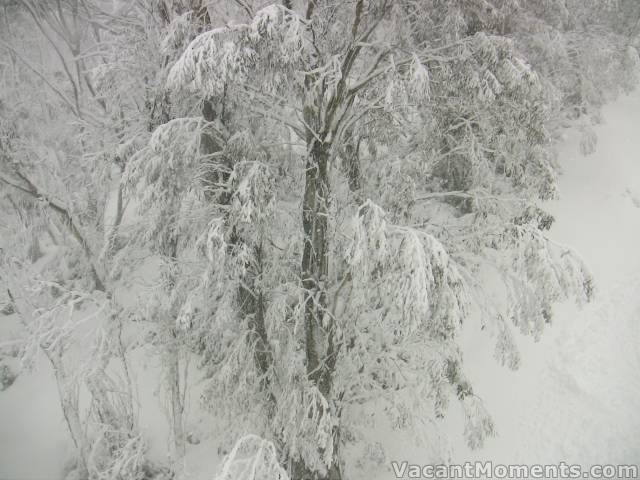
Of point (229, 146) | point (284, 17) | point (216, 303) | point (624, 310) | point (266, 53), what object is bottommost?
point (624, 310)

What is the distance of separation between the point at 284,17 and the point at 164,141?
1.85 m

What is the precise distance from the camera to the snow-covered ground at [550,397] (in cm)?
770

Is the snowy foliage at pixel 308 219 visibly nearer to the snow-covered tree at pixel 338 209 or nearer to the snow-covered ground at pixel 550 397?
the snow-covered tree at pixel 338 209

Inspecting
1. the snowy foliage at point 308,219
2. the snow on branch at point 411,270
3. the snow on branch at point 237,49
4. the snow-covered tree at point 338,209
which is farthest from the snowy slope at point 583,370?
the snow on branch at point 237,49

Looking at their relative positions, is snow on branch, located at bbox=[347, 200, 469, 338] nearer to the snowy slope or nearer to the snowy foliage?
the snowy foliage

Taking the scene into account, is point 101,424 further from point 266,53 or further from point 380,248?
point 266,53

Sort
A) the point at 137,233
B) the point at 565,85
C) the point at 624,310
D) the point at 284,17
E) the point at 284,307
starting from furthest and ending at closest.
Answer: the point at 565,85, the point at 624,310, the point at 137,233, the point at 284,307, the point at 284,17

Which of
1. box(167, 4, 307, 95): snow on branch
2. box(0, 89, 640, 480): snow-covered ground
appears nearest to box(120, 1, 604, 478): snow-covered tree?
box(167, 4, 307, 95): snow on branch

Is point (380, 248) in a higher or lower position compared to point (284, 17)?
lower

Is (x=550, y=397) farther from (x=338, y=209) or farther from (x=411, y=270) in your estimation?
(x=411, y=270)

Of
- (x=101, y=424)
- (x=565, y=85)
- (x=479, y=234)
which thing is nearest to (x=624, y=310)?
(x=565, y=85)

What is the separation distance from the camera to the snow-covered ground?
770 centimetres

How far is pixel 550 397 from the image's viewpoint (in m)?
8.42

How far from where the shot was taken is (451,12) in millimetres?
5215
